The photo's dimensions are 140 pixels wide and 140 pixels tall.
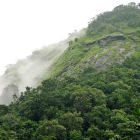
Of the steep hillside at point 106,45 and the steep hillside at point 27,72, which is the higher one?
the steep hillside at point 106,45

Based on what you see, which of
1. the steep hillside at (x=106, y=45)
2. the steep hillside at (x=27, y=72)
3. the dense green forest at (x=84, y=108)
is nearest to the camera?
the dense green forest at (x=84, y=108)

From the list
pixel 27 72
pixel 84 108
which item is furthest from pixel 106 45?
pixel 84 108

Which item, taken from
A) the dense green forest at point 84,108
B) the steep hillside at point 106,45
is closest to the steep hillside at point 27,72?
the steep hillside at point 106,45

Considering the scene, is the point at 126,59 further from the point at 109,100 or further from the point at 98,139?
the point at 98,139

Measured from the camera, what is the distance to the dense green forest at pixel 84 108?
42.7 m

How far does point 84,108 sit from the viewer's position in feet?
177

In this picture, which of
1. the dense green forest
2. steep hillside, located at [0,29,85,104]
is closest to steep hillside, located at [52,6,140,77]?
the dense green forest

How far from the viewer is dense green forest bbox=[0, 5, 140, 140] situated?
42719mm

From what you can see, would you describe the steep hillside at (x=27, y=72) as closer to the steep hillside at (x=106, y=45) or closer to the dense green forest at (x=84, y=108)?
the steep hillside at (x=106, y=45)

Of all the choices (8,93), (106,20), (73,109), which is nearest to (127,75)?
(73,109)

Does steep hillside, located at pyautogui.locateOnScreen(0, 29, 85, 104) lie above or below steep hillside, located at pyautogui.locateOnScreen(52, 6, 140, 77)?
below

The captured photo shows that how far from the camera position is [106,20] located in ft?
470

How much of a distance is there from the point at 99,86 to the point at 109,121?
19832 mm

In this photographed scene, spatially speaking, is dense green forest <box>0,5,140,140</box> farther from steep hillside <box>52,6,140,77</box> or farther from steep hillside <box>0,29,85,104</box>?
steep hillside <box>0,29,85,104</box>
